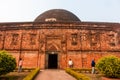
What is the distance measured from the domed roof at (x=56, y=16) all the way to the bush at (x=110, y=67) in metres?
12.8

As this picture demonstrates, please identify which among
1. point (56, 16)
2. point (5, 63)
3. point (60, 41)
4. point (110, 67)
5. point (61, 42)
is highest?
point (56, 16)

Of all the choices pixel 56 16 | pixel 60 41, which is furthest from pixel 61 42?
pixel 56 16

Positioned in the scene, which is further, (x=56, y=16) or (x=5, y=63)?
(x=56, y=16)

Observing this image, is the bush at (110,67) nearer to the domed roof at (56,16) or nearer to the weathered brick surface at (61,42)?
the weathered brick surface at (61,42)

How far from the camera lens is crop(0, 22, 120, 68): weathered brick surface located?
21453 mm

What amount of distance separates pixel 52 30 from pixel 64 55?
298 cm

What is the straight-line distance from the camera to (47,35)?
71.3 ft

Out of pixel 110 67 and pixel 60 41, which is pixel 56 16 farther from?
pixel 110 67

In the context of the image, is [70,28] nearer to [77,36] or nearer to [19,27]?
[77,36]

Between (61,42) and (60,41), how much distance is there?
0.16 meters

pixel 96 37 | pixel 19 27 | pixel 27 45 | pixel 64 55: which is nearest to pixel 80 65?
pixel 64 55

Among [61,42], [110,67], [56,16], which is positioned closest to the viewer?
[110,67]

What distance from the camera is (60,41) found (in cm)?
2161

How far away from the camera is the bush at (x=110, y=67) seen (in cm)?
1298
